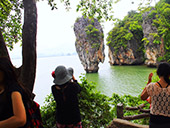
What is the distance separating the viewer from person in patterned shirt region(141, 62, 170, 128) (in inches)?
57.3

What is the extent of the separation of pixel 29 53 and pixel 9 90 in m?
1.32

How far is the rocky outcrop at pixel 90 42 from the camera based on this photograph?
2577 cm

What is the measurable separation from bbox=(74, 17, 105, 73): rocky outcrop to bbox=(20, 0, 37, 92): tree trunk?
78.1 ft

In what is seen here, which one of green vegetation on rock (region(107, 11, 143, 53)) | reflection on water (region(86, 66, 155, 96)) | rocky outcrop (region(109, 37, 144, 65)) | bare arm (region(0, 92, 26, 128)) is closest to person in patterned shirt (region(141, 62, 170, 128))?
bare arm (region(0, 92, 26, 128))

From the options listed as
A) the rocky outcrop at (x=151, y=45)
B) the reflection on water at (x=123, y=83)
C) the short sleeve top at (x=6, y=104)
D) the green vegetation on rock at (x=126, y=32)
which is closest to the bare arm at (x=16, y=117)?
the short sleeve top at (x=6, y=104)

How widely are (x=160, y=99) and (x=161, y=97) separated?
32 mm

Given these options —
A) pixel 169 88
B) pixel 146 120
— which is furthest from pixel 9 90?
pixel 146 120

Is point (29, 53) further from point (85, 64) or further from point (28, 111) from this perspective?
point (85, 64)

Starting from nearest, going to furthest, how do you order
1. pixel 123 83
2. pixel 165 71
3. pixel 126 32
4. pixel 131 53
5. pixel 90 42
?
pixel 165 71, pixel 123 83, pixel 90 42, pixel 126 32, pixel 131 53

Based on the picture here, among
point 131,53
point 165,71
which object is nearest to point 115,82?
point 131,53

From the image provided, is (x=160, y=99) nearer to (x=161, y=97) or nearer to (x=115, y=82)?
(x=161, y=97)

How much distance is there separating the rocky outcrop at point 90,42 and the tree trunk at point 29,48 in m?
23.8

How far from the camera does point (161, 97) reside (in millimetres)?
1497

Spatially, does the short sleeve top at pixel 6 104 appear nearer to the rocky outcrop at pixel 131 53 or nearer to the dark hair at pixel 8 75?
the dark hair at pixel 8 75
